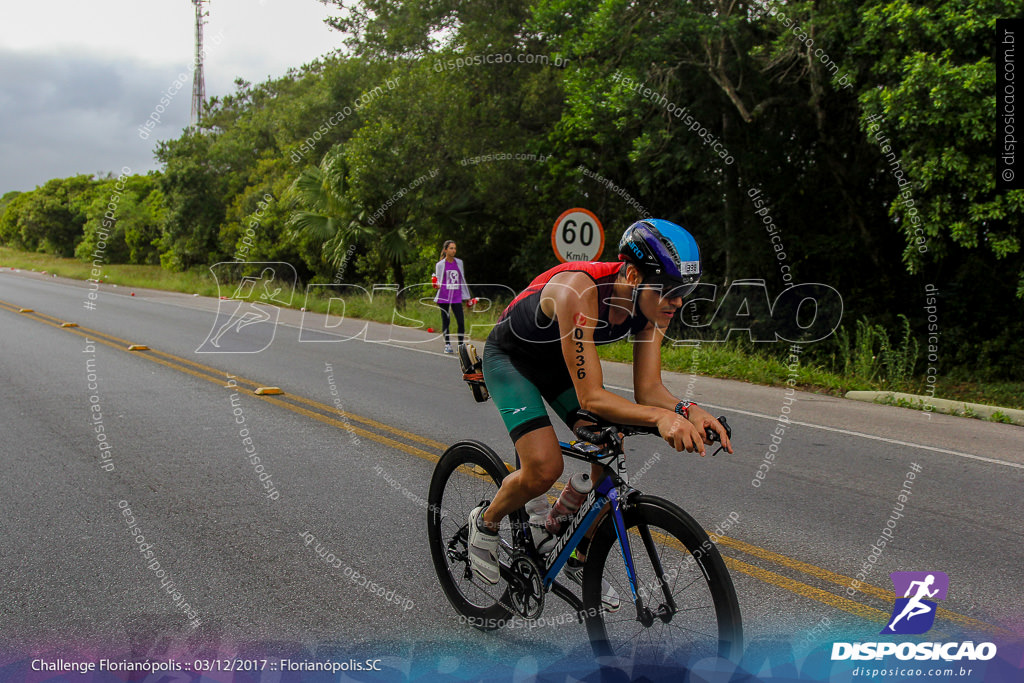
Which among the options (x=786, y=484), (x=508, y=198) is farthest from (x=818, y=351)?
(x=786, y=484)

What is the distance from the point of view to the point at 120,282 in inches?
1405

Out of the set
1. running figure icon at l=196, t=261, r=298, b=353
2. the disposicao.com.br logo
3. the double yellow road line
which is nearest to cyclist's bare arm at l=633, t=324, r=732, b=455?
the disposicao.com.br logo

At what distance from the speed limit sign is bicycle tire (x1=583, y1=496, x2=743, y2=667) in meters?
10.2

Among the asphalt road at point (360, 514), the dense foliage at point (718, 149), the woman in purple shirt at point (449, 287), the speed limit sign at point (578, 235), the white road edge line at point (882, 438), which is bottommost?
the asphalt road at point (360, 514)

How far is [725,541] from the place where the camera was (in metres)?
4.80

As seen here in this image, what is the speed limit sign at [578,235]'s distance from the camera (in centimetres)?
1312

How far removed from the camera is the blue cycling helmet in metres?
2.91

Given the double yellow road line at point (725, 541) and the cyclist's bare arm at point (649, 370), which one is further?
the double yellow road line at point (725, 541)

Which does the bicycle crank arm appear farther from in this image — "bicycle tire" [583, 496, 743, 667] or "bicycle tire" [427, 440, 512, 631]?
"bicycle tire" [427, 440, 512, 631]

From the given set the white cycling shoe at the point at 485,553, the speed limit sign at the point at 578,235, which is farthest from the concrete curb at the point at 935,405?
the white cycling shoe at the point at 485,553

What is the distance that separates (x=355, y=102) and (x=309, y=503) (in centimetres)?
2590

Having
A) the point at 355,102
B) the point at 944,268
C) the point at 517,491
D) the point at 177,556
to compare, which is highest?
the point at 355,102

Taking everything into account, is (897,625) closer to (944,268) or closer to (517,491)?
(517,491)

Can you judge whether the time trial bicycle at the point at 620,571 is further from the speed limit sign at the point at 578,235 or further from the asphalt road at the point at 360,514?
the speed limit sign at the point at 578,235
